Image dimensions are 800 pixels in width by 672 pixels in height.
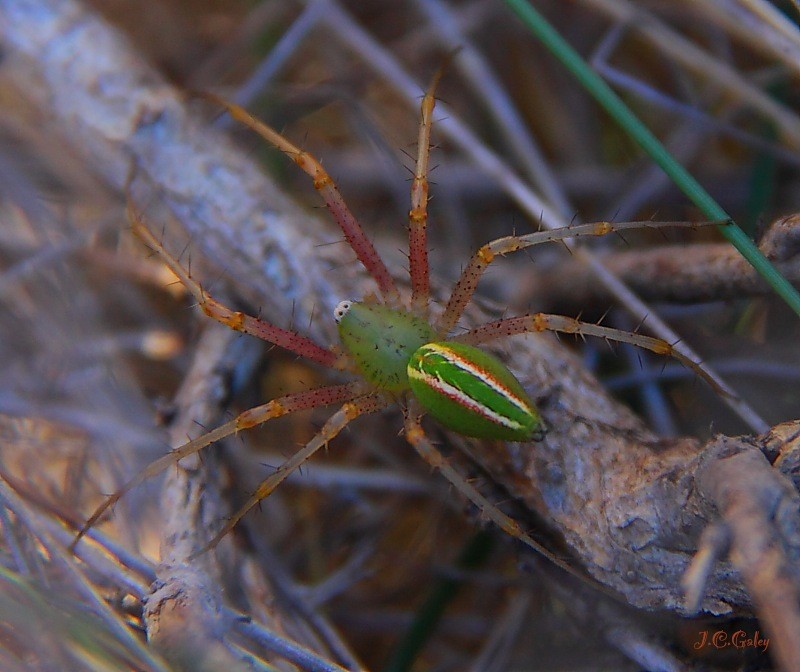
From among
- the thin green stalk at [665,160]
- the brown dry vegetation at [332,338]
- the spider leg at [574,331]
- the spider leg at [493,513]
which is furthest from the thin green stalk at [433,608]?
the thin green stalk at [665,160]

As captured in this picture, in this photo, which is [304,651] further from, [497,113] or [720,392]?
[497,113]

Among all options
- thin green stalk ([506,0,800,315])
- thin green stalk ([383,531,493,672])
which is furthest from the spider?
thin green stalk ([383,531,493,672])

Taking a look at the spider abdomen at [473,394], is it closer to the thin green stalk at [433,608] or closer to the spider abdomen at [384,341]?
the spider abdomen at [384,341]

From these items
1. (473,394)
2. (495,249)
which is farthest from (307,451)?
(495,249)

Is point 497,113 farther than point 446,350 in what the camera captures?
Yes

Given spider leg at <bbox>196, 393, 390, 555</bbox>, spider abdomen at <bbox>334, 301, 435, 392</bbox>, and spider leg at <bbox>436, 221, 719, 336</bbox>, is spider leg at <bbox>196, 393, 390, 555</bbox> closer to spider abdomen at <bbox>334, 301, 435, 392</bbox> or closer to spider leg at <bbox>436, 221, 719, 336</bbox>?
spider abdomen at <bbox>334, 301, 435, 392</bbox>

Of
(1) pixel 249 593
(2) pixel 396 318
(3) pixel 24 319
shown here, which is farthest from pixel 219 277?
(1) pixel 249 593
